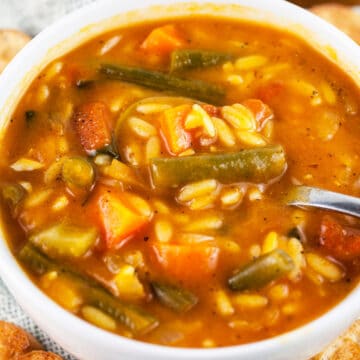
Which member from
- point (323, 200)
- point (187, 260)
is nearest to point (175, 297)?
point (187, 260)

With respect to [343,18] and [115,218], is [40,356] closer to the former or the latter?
[115,218]

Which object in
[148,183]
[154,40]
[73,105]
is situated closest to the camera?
[148,183]

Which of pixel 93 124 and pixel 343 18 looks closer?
pixel 93 124

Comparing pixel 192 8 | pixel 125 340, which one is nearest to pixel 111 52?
pixel 192 8

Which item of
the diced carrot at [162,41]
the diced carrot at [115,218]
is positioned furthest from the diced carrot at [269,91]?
the diced carrot at [115,218]

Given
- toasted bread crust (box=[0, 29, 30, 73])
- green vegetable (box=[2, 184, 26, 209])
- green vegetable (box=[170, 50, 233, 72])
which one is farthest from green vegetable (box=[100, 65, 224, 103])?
toasted bread crust (box=[0, 29, 30, 73])

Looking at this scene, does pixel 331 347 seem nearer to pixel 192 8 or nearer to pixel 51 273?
pixel 51 273

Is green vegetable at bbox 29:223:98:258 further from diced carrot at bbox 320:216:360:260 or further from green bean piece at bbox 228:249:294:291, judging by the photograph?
diced carrot at bbox 320:216:360:260
